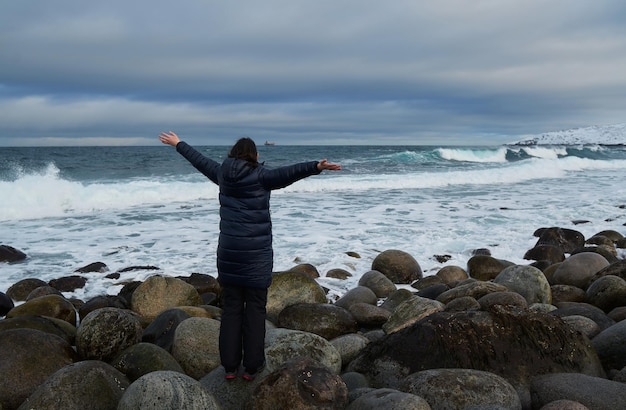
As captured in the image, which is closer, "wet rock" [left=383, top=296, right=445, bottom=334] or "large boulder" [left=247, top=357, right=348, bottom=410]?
"large boulder" [left=247, top=357, right=348, bottom=410]

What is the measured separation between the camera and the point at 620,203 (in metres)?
18.1

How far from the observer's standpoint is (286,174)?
13.4ft

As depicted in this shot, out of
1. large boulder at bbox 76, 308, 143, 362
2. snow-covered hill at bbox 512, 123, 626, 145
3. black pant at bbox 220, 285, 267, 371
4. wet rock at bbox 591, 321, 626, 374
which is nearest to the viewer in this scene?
black pant at bbox 220, 285, 267, 371

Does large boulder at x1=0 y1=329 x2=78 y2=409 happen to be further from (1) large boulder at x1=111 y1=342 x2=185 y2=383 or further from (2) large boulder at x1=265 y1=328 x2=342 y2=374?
(2) large boulder at x1=265 y1=328 x2=342 y2=374

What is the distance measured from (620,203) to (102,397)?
1806 cm

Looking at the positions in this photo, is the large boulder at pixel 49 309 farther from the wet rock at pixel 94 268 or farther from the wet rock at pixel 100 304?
the wet rock at pixel 94 268

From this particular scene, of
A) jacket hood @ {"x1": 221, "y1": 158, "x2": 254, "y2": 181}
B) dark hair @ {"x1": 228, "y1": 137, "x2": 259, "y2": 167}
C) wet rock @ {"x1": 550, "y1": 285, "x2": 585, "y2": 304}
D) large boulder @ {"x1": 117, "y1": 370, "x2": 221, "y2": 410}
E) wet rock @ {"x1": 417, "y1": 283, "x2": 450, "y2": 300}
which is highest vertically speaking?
dark hair @ {"x1": 228, "y1": 137, "x2": 259, "y2": 167}

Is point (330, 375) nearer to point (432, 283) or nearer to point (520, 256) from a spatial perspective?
point (432, 283)

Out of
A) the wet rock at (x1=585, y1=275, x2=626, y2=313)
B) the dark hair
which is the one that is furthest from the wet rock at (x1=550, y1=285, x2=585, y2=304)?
the dark hair

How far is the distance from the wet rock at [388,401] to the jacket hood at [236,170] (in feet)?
5.73

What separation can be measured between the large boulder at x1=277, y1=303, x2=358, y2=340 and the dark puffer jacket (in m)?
2.09

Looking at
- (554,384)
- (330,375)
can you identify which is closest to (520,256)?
(554,384)

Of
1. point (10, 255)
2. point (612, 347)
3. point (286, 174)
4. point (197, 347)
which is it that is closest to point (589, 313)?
point (612, 347)

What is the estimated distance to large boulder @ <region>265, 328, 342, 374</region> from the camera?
15.7 ft
